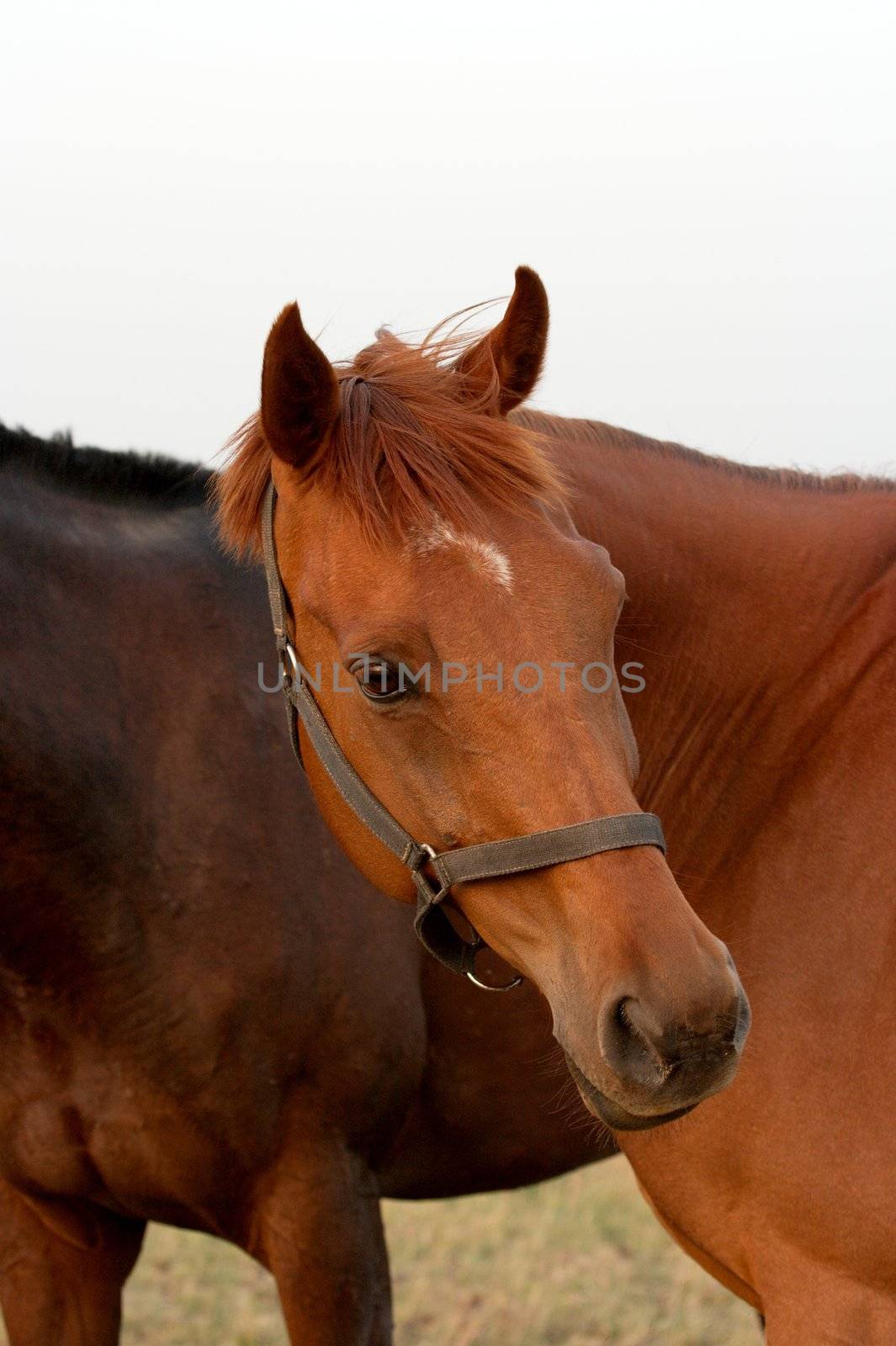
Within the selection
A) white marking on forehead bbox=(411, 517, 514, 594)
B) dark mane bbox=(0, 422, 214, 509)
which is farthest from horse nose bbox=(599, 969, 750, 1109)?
dark mane bbox=(0, 422, 214, 509)

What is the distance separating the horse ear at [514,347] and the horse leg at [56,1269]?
2.44 metres

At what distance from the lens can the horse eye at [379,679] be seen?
6.93 ft

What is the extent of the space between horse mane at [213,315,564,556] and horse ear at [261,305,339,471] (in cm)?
3

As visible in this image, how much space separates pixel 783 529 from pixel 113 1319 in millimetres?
2826

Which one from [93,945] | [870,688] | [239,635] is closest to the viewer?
[870,688]

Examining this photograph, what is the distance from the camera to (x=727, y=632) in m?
2.77

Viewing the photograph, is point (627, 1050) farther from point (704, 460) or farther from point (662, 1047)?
point (704, 460)

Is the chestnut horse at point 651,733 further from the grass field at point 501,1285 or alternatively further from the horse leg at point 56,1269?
the grass field at point 501,1285

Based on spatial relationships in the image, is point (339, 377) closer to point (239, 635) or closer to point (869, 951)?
point (239, 635)

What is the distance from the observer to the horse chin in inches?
Answer: 77.4

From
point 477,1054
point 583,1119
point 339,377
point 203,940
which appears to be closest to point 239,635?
point 203,940

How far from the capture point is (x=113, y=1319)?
3.53m

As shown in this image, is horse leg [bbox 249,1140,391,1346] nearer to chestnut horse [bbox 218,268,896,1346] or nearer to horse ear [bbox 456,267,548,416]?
chestnut horse [bbox 218,268,896,1346]

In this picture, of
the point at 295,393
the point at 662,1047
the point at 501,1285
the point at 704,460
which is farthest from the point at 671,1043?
the point at 501,1285
